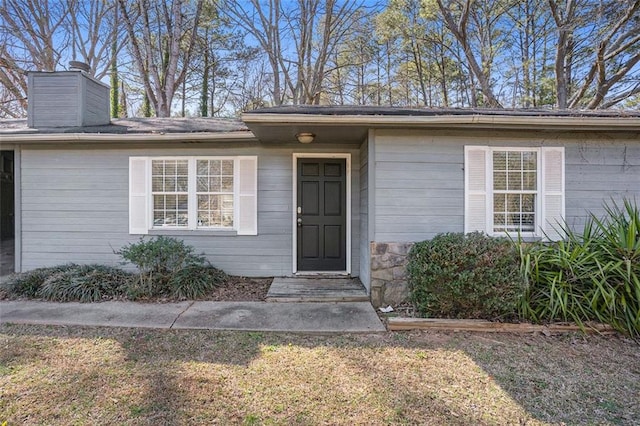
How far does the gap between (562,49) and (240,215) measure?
35.7 feet

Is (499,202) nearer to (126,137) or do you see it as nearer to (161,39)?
(126,137)

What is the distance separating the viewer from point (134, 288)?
4543 millimetres

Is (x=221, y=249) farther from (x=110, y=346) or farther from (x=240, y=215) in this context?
(x=110, y=346)

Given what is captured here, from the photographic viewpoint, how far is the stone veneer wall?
432 centimetres

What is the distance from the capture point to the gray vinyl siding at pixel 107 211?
5488mm

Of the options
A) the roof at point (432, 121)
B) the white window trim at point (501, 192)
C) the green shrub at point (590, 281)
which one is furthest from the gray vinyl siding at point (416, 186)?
the green shrub at point (590, 281)

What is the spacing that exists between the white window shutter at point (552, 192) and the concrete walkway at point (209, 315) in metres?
2.71

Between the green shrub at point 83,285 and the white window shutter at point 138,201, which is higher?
the white window shutter at point 138,201

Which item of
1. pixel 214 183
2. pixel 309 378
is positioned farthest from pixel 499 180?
pixel 214 183

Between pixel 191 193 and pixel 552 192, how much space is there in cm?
536

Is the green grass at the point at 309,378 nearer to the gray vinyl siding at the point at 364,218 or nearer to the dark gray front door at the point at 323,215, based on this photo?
the gray vinyl siding at the point at 364,218

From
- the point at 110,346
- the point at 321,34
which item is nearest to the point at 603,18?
the point at 321,34

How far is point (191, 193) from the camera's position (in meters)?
5.44

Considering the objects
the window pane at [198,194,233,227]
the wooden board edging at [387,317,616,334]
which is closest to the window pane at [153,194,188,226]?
the window pane at [198,194,233,227]
